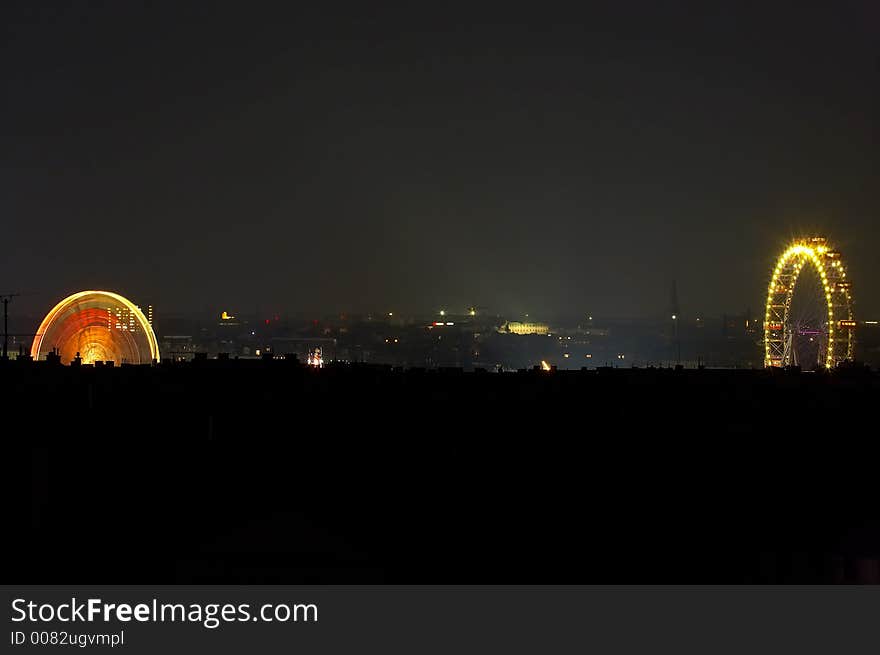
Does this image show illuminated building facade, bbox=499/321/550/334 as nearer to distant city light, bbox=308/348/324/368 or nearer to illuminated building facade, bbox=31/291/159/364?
distant city light, bbox=308/348/324/368

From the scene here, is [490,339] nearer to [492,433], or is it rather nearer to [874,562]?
[492,433]

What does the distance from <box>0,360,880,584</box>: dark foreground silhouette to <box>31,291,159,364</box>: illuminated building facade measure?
70.9ft

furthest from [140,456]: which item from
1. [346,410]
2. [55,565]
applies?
[55,565]

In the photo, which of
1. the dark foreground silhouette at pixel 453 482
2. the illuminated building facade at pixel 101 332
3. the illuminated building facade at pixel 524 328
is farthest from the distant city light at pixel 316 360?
the illuminated building facade at pixel 524 328

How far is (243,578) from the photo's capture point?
16.8 m

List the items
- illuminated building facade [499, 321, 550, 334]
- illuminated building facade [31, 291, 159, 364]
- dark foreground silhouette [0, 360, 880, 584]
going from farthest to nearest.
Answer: illuminated building facade [499, 321, 550, 334], illuminated building facade [31, 291, 159, 364], dark foreground silhouette [0, 360, 880, 584]

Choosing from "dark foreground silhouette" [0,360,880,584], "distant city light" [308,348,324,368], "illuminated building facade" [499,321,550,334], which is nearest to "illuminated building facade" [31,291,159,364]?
"distant city light" [308,348,324,368]

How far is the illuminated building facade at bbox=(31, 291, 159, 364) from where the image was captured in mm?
55969

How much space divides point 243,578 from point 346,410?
45.6 ft

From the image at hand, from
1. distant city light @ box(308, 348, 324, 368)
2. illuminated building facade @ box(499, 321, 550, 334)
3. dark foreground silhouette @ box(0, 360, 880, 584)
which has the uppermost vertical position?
illuminated building facade @ box(499, 321, 550, 334)

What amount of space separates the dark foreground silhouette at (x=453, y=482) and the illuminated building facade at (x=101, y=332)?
21611mm

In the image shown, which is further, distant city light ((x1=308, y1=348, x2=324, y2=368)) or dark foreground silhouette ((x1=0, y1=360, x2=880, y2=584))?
distant city light ((x1=308, y1=348, x2=324, y2=368))

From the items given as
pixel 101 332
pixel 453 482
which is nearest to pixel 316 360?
pixel 101 332

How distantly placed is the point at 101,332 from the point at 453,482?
39.8 m
